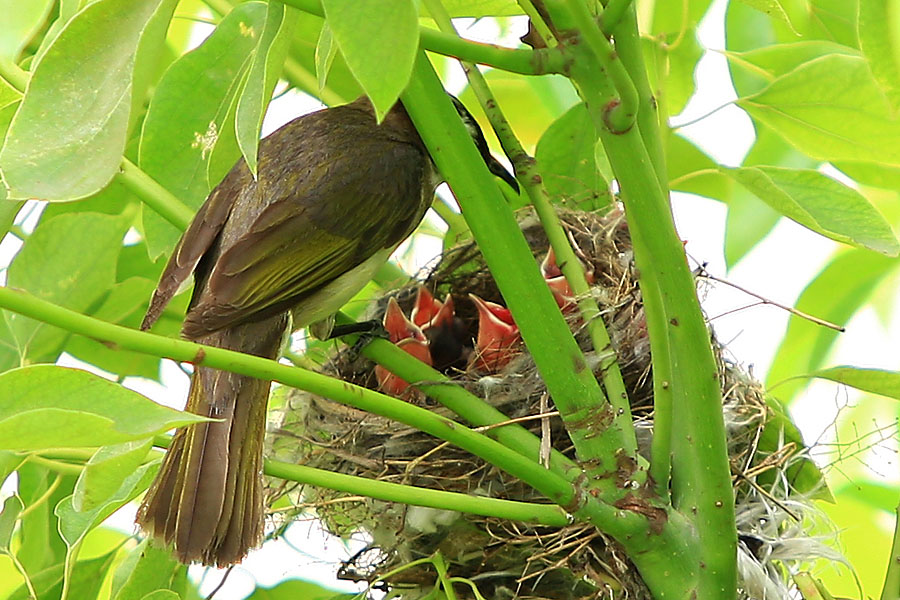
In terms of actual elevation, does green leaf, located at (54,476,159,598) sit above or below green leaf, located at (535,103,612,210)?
below

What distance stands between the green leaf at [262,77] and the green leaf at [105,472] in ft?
0.90

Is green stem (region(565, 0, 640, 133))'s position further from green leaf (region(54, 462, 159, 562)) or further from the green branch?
green leaf (region(54, 462, 159, 562))

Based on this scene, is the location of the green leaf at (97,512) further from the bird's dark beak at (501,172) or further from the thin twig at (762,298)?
the bird's dark beak at (501,172)

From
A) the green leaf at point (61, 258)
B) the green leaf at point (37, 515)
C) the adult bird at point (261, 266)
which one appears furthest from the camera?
the green leaf at point (37, 515)

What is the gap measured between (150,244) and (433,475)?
2.02ft

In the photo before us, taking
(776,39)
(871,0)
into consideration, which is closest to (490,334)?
(776,39)

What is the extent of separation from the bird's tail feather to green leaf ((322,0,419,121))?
827 millimetres

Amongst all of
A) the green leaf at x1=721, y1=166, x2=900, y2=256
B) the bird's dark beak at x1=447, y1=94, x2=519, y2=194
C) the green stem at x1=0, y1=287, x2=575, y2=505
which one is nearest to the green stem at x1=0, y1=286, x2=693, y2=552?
the green stem at x1=0, y1=287, x2=575, y2=505

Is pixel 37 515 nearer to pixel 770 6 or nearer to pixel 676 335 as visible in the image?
pixel 676 335

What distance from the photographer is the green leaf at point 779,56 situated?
1.83 metres

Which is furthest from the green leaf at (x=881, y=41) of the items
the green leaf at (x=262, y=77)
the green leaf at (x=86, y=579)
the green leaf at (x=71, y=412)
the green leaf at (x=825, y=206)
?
the green leaf at (x=86, y=579)

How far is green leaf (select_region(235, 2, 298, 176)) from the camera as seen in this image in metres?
1.00

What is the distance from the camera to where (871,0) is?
39.7 inches

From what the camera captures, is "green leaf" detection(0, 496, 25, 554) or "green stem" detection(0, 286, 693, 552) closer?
"green stem" detection(0, 286, 693, 552)
